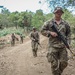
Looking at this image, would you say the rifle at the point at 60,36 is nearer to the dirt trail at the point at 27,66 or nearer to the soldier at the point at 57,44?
the soldier at the point at 57,44

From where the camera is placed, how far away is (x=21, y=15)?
258 ft

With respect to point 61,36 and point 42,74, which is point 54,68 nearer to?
point 61,36

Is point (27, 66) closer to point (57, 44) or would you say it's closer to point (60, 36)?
point (57, 44)

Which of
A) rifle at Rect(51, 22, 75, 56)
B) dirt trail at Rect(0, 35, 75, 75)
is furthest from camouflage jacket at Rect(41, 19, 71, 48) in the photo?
dirt trail at Rect(0, 35, 75, 75)

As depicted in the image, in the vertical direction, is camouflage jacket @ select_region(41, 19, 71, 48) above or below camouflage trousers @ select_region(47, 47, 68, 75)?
above

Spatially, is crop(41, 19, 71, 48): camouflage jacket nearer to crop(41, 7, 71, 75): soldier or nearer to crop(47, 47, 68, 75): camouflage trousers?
crop(41, 7, 71, 75): soldier

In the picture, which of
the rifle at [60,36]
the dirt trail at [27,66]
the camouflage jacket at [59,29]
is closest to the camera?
the rifle at [60,36]

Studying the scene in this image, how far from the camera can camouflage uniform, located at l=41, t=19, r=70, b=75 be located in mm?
7344

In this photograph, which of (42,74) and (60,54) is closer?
(60,54)

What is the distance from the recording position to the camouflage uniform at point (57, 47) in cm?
734

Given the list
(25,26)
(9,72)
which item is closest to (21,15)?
(25,26)

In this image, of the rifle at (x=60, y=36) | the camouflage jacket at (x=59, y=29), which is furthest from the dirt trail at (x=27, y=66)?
the rifle at (x=60, y=36)

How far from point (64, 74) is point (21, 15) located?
230 feet

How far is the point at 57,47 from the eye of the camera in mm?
7375
